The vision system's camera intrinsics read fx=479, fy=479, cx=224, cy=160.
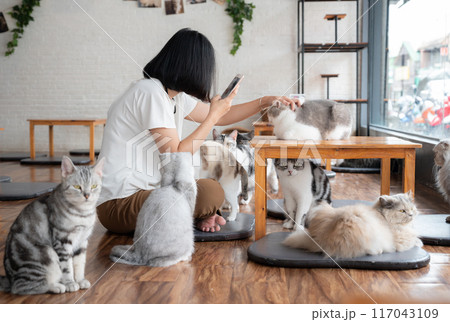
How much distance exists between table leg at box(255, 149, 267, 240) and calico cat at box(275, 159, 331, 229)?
29 cm

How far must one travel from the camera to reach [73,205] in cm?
167

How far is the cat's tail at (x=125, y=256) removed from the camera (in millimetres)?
2047

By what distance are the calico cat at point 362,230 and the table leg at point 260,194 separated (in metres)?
0.20

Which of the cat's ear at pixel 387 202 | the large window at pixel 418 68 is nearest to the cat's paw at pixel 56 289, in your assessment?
the cat's ear at pixel 387 202

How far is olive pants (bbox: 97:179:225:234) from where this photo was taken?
2322mm

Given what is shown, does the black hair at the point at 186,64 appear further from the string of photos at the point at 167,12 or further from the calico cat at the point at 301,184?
the string of photos at the point at 167,12

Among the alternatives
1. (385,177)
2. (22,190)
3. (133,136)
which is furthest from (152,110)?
(22,190)

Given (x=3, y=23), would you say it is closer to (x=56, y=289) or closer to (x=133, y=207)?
(x=133, y=207)

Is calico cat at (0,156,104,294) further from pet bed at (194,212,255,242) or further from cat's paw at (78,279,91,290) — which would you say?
pet bed at (194,212,255,242)

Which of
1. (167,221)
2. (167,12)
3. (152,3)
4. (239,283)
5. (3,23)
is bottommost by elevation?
(239,283)

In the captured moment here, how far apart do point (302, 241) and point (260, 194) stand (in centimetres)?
33

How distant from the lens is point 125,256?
2.07 m

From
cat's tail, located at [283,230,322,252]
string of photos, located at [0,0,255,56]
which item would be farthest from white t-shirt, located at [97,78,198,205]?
string of photos, located at [0,0,255,56]
